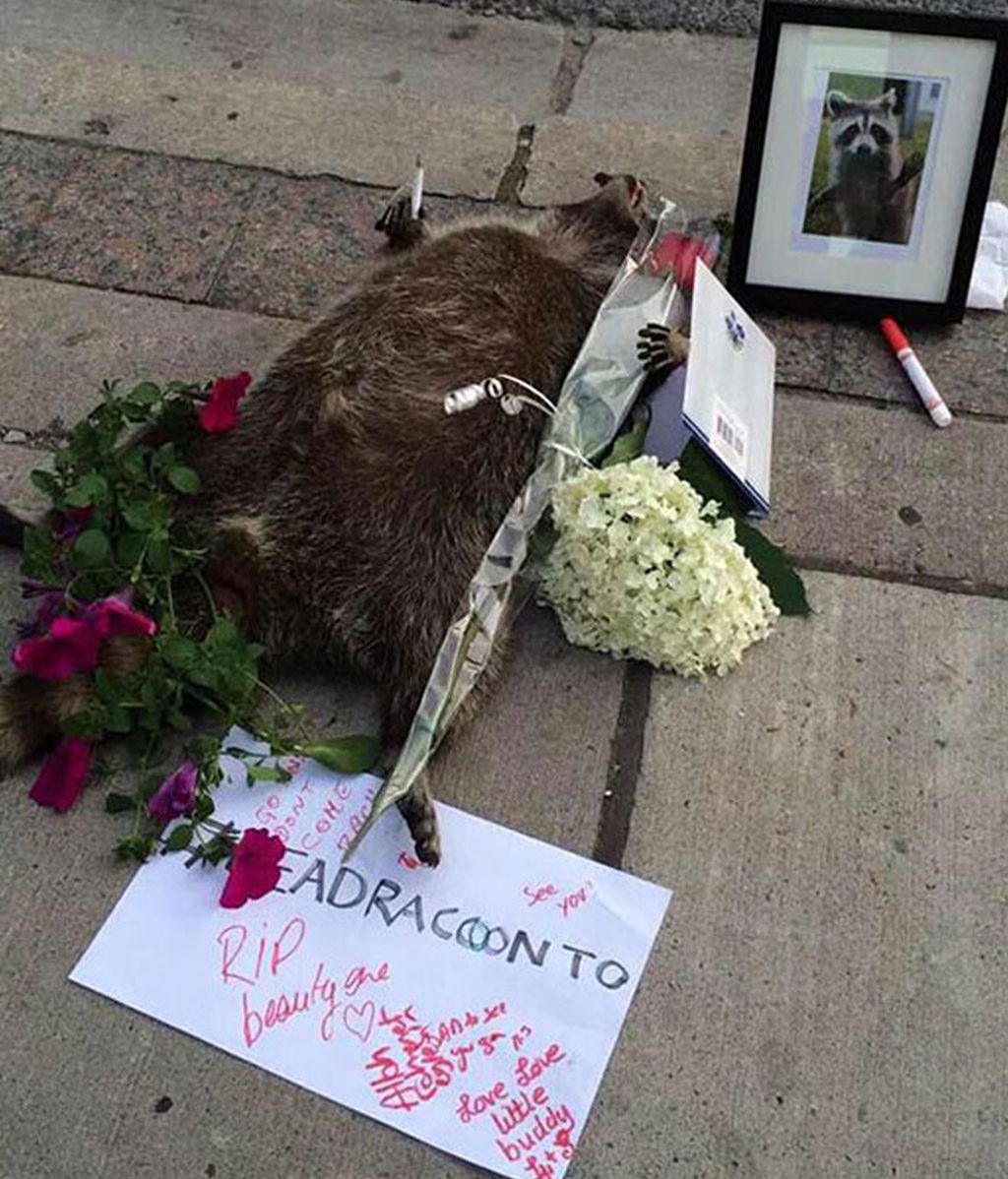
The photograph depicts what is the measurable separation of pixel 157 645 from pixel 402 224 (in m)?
1.06

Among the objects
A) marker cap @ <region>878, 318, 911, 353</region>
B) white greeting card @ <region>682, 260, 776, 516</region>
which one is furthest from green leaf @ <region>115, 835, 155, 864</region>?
marker cap @ <region>878, 318, 911, 353</region>

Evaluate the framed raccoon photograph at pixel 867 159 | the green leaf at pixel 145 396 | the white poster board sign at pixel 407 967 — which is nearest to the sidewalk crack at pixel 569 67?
the framed raccoon photograph at pixel 867 159

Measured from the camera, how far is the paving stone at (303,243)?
10.2ft

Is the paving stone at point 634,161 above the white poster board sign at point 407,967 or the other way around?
above

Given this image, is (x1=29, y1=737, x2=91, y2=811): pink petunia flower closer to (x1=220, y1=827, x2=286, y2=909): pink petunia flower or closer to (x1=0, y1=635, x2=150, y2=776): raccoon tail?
(x1=0, y1=635, x2=150, y2=776): raccoon tail

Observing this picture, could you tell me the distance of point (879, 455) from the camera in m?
2.77

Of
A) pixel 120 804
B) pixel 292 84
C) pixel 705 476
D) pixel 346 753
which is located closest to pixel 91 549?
pixel 120 804

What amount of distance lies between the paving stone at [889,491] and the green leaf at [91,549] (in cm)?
117

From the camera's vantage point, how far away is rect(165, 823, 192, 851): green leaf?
2156 millimetres

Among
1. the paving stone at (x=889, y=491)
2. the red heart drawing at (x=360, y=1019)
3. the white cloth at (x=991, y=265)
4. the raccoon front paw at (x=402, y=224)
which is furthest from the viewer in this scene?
the white cloth at (x=991, y=265)

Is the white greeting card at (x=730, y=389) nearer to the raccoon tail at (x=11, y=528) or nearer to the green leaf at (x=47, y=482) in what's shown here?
the green leaf at (x=47, y=482)

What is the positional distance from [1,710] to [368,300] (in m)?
0.97

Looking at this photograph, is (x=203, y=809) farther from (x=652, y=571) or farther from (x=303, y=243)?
(x=303, y=243)

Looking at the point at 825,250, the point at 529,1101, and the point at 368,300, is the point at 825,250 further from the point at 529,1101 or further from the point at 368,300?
the point at 529,1101
